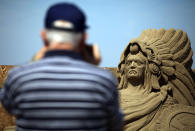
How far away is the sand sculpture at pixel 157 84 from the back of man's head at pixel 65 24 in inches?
113

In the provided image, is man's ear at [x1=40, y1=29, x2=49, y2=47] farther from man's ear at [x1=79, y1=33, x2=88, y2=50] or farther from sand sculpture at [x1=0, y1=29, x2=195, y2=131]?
sand sculpture at [x1=0, y1=29, x2=195, y2=131]

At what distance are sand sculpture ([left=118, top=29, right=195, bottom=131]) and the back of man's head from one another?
288 centimetres

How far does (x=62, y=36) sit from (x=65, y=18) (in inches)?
3.1

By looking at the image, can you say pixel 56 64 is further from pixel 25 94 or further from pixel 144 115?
pixel 144 115

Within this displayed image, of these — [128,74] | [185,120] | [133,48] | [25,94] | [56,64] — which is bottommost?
[185,120]

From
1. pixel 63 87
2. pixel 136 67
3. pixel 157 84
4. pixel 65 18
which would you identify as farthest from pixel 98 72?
pixel 157 84

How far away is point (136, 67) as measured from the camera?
13.9 ft

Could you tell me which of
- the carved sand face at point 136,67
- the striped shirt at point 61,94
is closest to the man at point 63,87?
the striped shirt at point 61,94

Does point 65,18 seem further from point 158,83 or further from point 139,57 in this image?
point 158,83

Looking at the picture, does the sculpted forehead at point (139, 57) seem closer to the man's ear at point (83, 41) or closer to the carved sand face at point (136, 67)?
the carved sand face at point (136, 67)

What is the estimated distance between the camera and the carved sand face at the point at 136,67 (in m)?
4.25

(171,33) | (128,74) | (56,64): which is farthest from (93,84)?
(171,33)

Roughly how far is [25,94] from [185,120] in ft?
10.8

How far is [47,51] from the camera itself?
1.08 m
